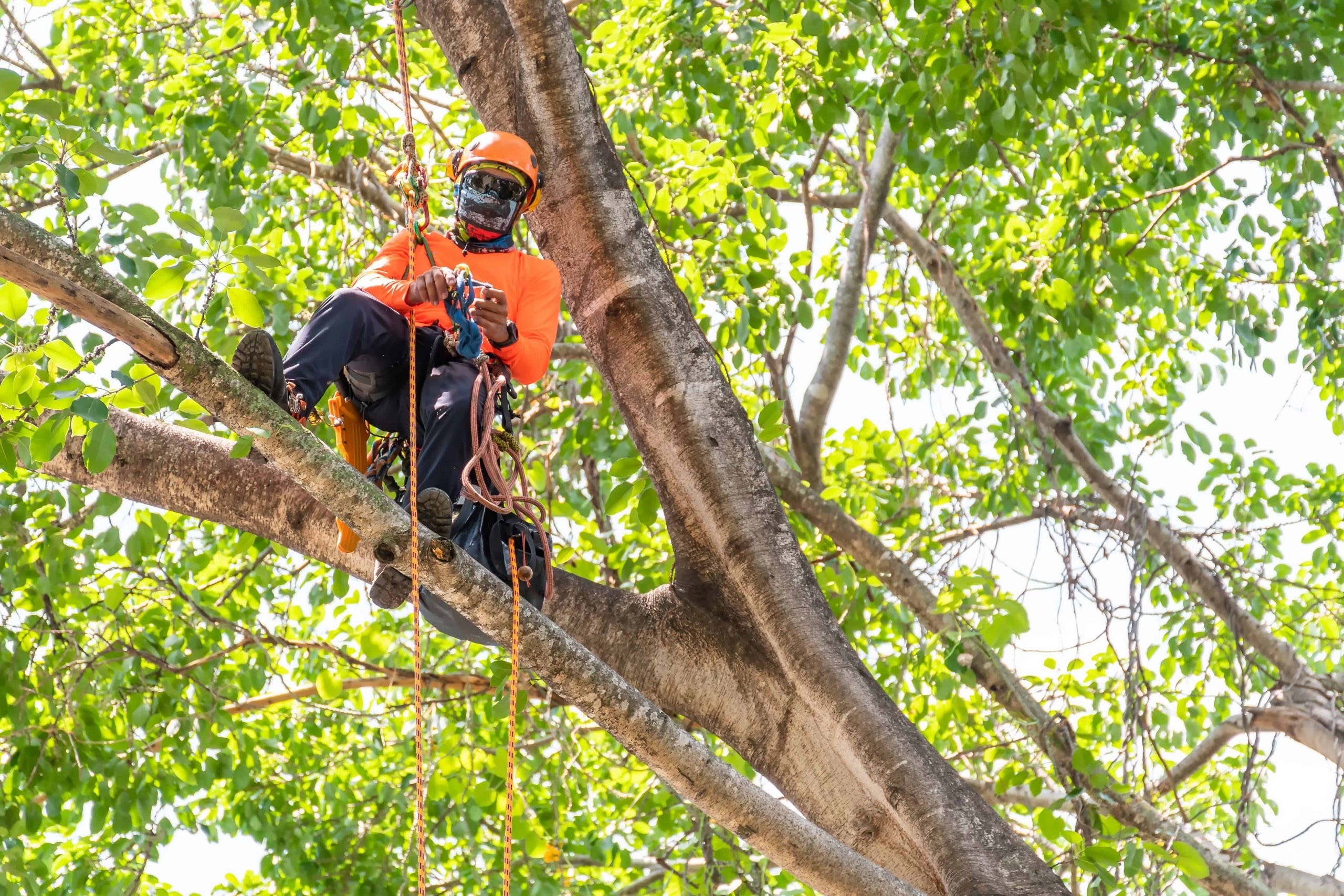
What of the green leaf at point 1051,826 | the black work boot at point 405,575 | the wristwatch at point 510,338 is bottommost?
the green leaf at point 1051,826

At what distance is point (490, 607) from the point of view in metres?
1.96

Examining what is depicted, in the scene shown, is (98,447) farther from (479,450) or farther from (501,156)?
(501,156)

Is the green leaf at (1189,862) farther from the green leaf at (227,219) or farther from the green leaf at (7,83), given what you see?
the green leaf at (7,83)

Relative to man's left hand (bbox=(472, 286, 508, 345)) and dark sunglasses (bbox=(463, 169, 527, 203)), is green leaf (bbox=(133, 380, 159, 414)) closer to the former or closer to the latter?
man's left hand (bbox=(472, 286, 508, 345))

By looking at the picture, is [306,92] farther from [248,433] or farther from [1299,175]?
[1299,175]

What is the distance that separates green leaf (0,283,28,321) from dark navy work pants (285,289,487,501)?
0.44 m

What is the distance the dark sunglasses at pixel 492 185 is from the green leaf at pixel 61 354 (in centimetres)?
107

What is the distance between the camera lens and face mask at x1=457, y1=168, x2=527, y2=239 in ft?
8.98

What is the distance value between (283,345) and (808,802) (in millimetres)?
2820

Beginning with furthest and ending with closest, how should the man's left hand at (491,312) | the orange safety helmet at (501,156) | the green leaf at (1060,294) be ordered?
the green leaf at (1060,294)
the orange safety helmet at (501,156)
the man's left hand at (491,312)

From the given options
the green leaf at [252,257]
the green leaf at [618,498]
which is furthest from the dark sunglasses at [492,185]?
the green leaf at [252,257]

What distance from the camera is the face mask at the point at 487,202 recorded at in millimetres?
2736

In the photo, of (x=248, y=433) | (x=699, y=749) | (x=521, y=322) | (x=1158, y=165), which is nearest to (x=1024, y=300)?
(x=1158, y=165)

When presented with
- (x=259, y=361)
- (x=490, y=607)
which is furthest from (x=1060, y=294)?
(x=259, y=361)
